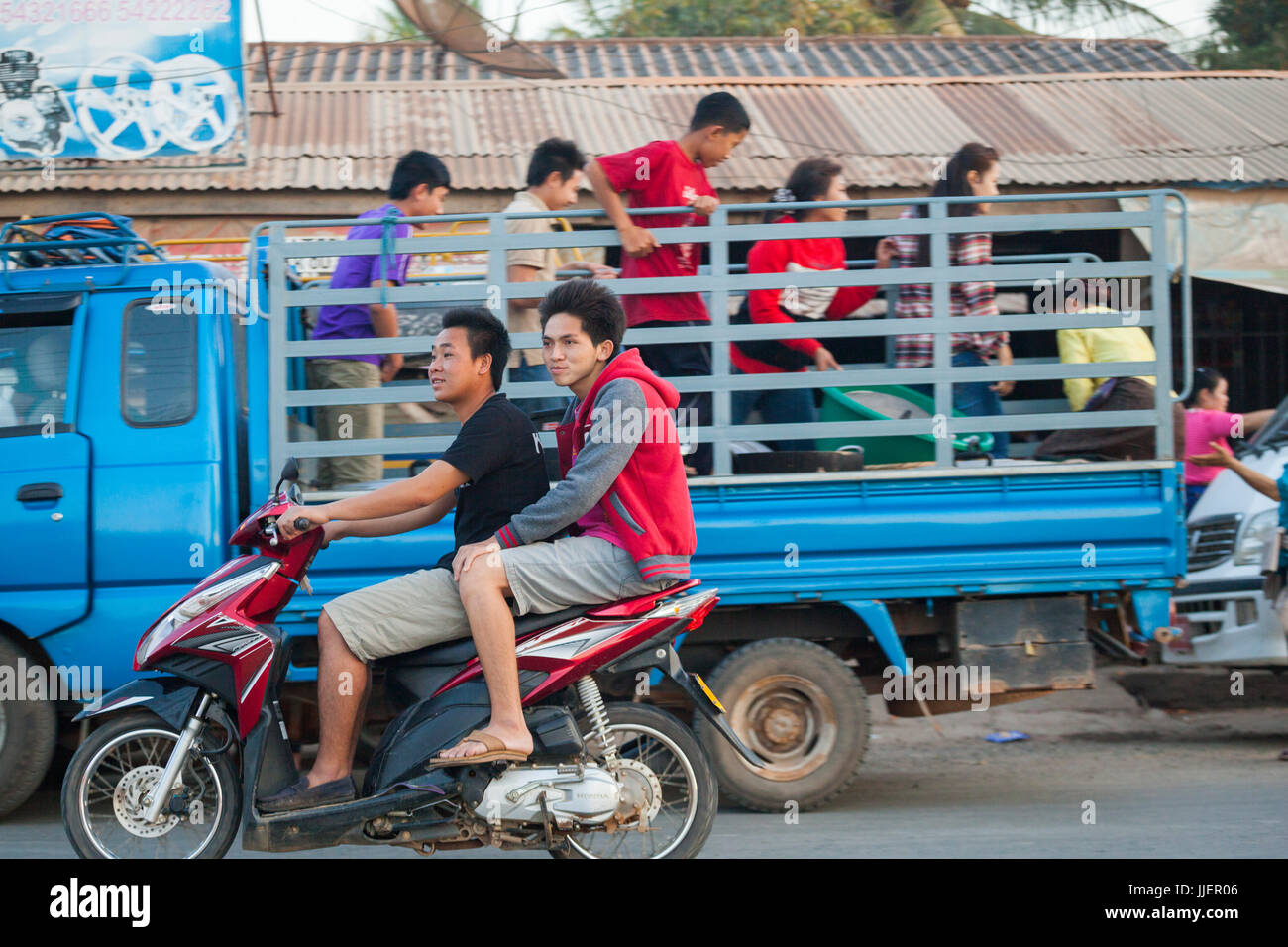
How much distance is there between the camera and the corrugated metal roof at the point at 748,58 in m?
11.1

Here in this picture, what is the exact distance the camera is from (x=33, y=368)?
476cm

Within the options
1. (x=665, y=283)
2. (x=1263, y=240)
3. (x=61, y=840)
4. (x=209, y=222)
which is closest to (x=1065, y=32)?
(x=1263, y=240)

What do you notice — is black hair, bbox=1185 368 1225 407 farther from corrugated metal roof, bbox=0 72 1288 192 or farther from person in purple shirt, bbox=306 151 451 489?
person in purple shirt, bbox=306 151 451 489

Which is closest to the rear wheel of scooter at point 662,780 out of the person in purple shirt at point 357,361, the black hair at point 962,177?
the person in purple shirt at point 357,361

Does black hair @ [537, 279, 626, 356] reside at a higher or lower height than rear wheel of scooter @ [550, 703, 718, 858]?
higher

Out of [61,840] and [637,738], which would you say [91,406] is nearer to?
[61,840]

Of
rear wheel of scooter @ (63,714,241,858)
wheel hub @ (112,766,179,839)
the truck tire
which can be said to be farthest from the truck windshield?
the truck tire

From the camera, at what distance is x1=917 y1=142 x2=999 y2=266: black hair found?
5.07 m

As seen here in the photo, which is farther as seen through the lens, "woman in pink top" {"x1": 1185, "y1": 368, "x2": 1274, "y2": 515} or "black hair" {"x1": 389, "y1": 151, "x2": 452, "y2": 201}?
"woman in pink top" {"x1": 1185, "y1": 368, "x2": 1274, "y2": 515}

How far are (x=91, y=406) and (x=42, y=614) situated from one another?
819mm

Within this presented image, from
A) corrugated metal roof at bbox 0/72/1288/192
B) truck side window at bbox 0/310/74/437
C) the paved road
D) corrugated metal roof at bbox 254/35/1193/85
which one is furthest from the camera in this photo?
corrugated metal roof at bbox 254/35/1193/85

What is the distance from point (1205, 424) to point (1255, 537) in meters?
0.71

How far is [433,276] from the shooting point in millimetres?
6180

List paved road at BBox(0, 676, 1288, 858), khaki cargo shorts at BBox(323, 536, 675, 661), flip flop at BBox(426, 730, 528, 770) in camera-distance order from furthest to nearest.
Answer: paved road at BBox(0, 676, 1288, 858), khaki cargo shorts at BBox(323, 536, 675, 661), flip flop at BBox(426, 730, 528, 770)
